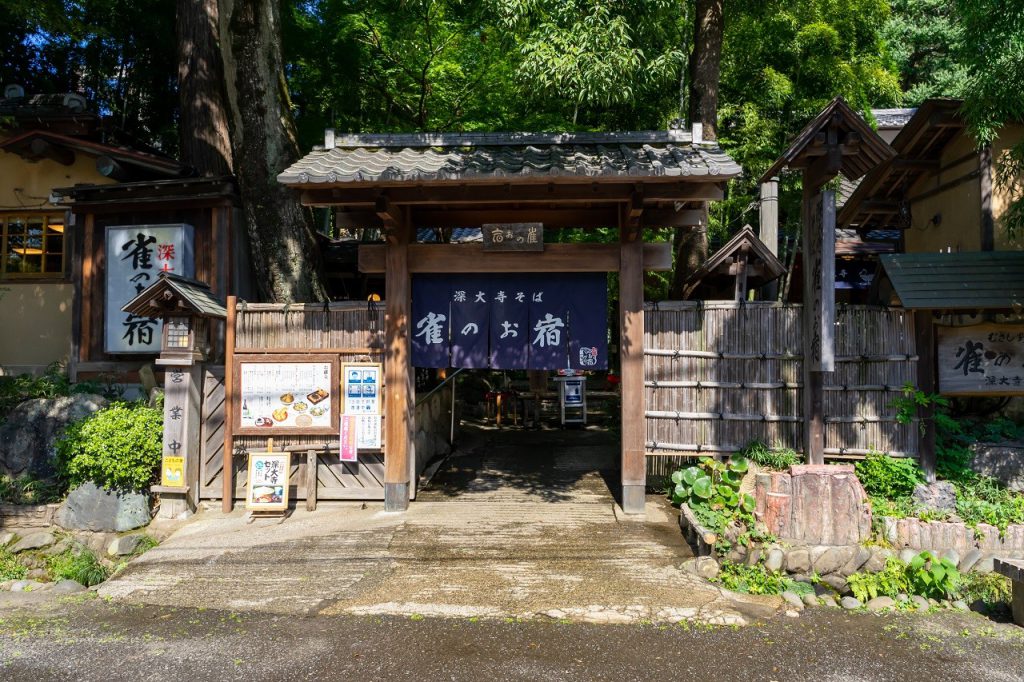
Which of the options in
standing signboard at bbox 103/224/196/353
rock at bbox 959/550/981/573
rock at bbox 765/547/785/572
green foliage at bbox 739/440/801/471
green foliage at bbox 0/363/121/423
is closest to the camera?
rock at bbox 765/547/785/572

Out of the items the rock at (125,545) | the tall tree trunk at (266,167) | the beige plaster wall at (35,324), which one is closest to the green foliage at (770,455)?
the tall tree trunk at (266,167)

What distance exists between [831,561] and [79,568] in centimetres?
929

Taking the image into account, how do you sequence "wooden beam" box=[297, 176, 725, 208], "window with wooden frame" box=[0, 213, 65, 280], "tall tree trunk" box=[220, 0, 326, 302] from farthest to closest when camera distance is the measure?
1. "window with wooden frame" box=[0, 213, 65, 280]
2. "tall tree trunk" box=[220, 0, 326, 302]
3. "wooden beam" box=[297, 176, 725, 208]

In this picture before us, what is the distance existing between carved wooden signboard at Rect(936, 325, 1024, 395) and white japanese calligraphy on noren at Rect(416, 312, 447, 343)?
22.8ft

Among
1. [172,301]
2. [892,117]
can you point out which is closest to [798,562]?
[172,301]

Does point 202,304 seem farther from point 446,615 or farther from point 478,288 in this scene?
point 446,615

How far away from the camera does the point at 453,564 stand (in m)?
7.18

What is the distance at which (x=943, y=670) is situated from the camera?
17.3ft

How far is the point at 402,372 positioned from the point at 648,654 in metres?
5.00

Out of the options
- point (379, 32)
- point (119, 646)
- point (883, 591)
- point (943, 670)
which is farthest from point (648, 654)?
point (379, 32)

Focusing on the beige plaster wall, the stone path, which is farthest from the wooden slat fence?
the beige plaster wall

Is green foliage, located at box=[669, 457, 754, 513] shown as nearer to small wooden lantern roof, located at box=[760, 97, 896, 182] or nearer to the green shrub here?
small wooden lantern roof, located at box=[760, 97, 896, 182]

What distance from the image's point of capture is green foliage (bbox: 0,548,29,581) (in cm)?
806

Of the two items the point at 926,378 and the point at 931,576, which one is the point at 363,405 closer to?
the point at 931,576
